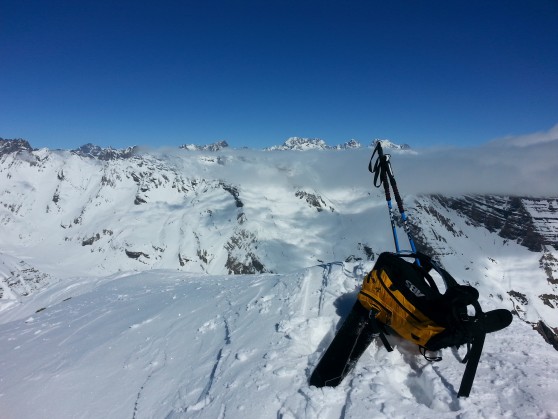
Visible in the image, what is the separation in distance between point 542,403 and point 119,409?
8326mm

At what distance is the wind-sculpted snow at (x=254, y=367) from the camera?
19.0ft

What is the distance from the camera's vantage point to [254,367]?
7.30 meters

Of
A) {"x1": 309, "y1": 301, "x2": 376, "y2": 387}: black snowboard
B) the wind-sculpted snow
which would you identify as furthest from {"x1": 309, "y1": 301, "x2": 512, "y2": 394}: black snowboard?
the wind-sculpted snow

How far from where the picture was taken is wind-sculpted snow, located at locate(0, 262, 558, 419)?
19.0 ft

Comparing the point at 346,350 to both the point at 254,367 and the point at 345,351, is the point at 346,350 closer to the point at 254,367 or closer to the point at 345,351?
the point at 345,351

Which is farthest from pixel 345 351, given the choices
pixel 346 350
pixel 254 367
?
pixel 254 367

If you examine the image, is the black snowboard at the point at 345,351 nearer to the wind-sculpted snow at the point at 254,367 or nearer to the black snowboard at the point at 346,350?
the black snowboard at the point at 346,350

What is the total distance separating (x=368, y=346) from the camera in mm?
7051

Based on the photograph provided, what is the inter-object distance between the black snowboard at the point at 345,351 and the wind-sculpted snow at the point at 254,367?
201 millimetres

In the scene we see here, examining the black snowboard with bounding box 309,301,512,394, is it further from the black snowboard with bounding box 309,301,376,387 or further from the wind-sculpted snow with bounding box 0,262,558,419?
the wind-sculpted snow with bounding box 0,262,558,419

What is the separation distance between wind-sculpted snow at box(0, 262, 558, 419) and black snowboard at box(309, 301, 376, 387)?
0.20m

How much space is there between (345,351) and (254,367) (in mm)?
2076

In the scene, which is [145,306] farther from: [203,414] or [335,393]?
[335,393]

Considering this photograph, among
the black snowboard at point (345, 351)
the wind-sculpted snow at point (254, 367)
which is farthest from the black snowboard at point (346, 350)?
the wind-sculpted snow at point (254, 367)
